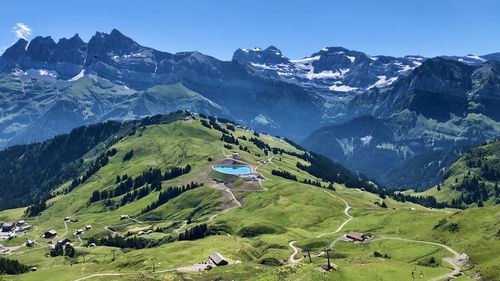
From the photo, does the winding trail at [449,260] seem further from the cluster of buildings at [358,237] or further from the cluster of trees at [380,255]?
the cluster of trees at [380,255]

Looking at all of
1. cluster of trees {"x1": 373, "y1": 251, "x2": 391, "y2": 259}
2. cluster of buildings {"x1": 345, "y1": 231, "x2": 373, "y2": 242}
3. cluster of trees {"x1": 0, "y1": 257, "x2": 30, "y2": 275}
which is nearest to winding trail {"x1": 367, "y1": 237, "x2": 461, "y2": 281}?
cluster of buildings {"x1": 345, "y1": 231, "x2": 373, "y2": 242}

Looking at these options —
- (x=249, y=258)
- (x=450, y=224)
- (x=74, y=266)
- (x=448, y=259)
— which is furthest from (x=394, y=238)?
(x=74, y=266)

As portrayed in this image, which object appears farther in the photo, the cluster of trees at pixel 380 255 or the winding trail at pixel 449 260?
the cluster of trees at pixel 380 255

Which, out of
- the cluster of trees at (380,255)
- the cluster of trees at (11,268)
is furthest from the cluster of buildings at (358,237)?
the cluster of trees at (11,268)

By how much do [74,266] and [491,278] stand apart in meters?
133

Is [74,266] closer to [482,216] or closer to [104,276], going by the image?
[104,276]

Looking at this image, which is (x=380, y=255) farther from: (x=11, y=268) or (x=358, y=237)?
(x=11, y=268)

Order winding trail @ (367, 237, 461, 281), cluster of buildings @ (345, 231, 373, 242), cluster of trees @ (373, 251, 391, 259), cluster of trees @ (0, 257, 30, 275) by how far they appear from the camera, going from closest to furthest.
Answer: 1. winding trail @ (367, 237, 461, 281)
2. cluster of trees @ (373, 251, 391, 259)
3. cluster of trees @ (0, 257, 30, 275)
4. cluster of buildings @ (345, 231, 373, 242)

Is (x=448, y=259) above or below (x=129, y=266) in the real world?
above

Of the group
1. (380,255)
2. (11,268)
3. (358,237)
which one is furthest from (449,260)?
(11,268)

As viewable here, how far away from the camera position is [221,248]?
646ft

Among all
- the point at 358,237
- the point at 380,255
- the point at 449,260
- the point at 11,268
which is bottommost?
the point at 11,268

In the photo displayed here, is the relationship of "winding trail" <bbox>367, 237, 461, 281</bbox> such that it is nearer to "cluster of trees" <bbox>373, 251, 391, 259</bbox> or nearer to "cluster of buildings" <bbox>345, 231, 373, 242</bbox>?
"cluster of buildings" <bbox>345, 231, 373, 242</bbox>

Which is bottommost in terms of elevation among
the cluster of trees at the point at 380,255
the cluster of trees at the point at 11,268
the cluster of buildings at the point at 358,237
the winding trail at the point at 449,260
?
the cluster of trees at the point at 11,268
